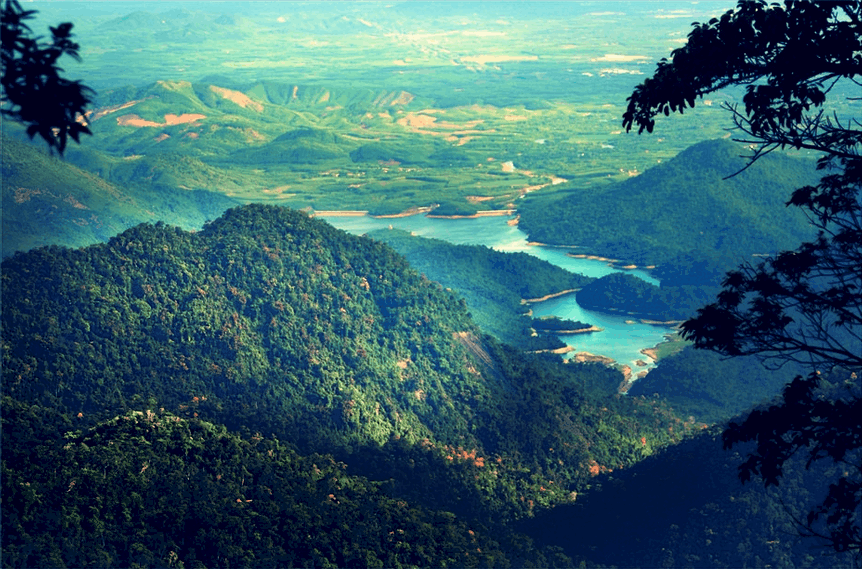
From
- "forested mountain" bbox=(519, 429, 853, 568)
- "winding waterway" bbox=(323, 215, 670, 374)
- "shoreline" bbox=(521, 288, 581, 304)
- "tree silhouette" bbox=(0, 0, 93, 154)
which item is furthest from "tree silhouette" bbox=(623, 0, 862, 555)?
"shoreline" bbox=(521, 288, 581, 304)

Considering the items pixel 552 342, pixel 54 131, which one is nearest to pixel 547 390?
pixel 552 342

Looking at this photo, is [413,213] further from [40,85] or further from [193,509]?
[40,85]

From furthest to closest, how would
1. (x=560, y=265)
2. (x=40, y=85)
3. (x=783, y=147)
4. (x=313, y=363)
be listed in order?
(x=560, y=265) → (x=313, y=363) → (x=783, y=147) → (x=40, y=85)

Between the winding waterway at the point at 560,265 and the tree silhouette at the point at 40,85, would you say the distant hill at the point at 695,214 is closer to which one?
the winding waterway at the point at 560,265

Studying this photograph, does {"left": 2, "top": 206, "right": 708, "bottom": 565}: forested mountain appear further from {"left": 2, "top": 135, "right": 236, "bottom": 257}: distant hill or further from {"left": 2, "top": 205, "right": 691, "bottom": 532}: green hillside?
{"left": 2, "top": 135, "right": 236, "bottom": 257}: distant hill

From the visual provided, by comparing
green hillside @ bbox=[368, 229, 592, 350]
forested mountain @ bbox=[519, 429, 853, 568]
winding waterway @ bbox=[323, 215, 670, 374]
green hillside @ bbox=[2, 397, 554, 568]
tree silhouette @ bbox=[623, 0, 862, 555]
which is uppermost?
tree silhouette @ bbox=[623, 0, 862, 555]

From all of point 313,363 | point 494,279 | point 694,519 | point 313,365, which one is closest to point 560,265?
point 494,279
